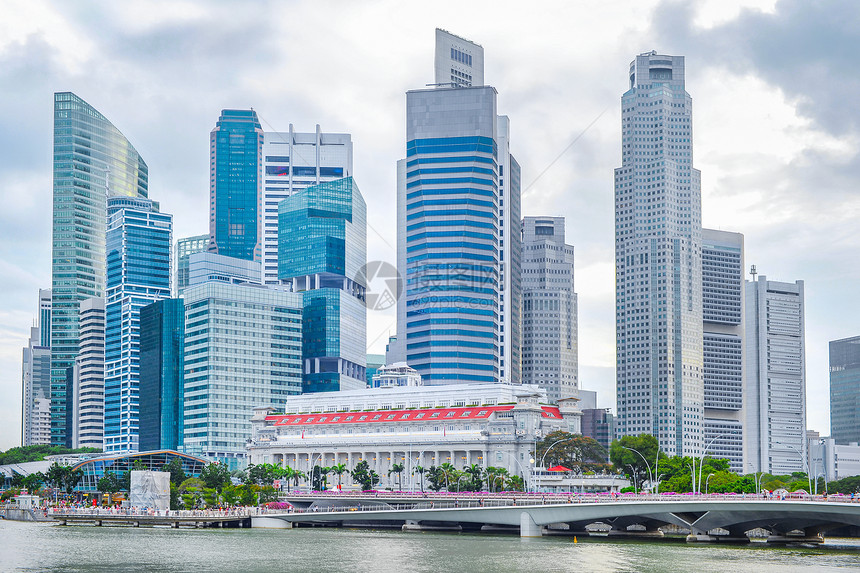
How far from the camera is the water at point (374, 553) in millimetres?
109125

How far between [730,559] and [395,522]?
83934 mm

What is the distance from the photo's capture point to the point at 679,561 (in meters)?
119

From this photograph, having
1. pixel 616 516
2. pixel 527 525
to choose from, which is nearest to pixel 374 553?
pixel 527 525

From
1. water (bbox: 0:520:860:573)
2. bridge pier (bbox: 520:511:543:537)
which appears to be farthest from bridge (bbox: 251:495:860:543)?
water (bbox: 0:520:860:573)

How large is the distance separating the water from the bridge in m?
3.74

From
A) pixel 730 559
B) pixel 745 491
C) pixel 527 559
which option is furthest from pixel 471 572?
pixel 745 491

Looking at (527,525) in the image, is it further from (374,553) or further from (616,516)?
(374,553)

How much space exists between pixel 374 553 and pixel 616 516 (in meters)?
44.1

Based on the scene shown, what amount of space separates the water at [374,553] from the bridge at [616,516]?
374cm

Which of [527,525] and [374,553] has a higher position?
[374,553]

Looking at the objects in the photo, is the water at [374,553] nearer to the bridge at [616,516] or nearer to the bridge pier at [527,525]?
the bridge pier at [527,525]

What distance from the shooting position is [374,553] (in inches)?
4963

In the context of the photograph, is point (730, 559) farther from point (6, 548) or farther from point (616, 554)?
point (6, 548)

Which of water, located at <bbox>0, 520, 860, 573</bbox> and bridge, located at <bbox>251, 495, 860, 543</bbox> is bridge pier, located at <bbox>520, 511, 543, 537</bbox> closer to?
bridge, located at <bbox>251, 495, 860, 543</bbox>
